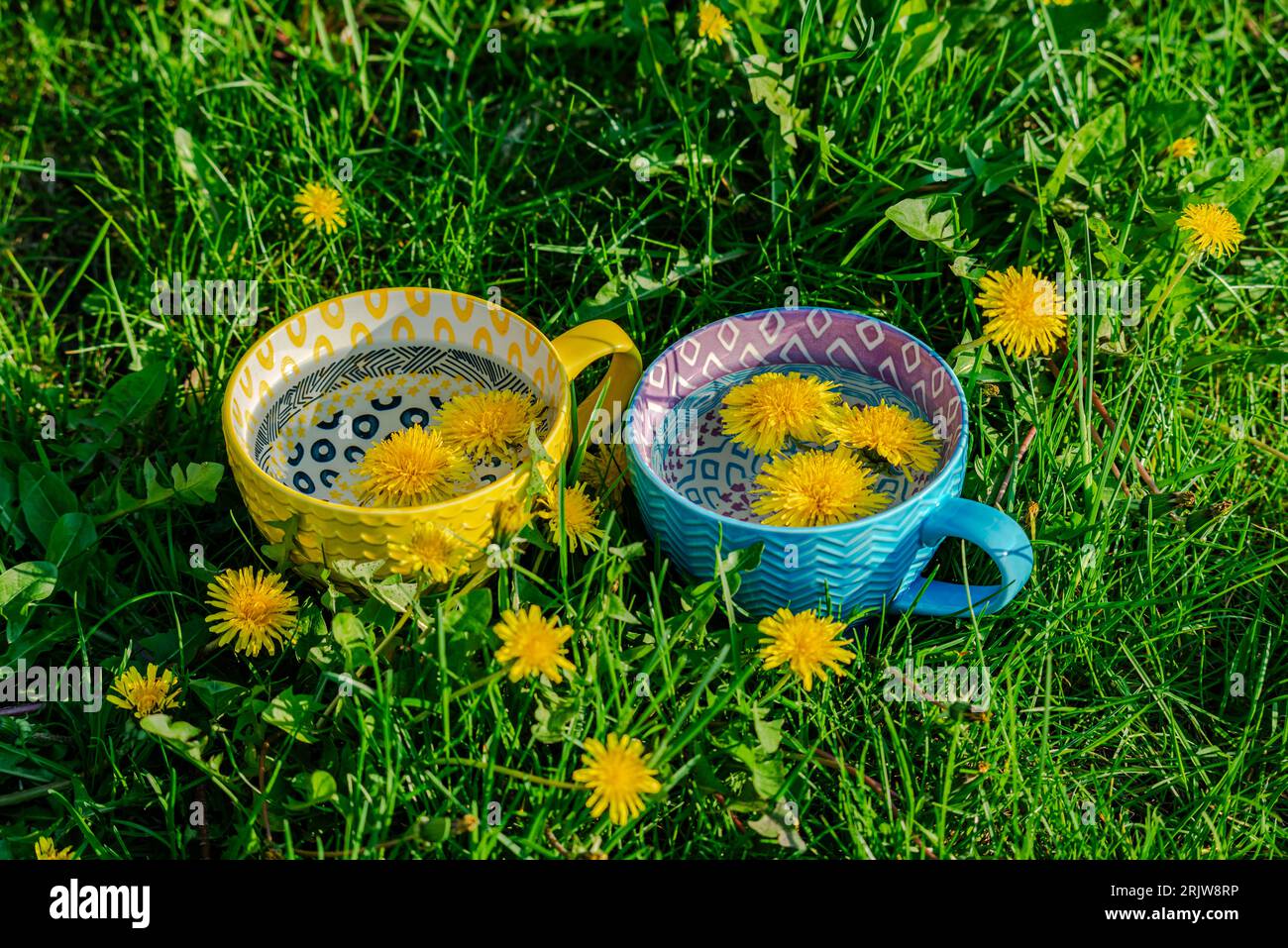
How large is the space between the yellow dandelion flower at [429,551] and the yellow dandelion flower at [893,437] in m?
0.54

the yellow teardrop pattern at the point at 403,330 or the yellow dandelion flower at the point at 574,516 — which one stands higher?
the yellow teardrop pattern at the point at 403,330

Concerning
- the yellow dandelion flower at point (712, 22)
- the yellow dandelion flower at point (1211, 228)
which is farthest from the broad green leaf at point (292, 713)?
the yellow dandelion flower at point (1211, 228)

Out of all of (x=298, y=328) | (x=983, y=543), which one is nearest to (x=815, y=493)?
(x=983, y=543)

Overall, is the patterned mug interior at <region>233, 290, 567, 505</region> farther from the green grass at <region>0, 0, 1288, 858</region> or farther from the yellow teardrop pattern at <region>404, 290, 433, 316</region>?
the green grass at <region>0, 0, 1288, 858</region>

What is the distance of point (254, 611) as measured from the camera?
63.5 inches

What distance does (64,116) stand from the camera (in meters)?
2.39

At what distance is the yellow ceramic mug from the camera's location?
5.67 ft

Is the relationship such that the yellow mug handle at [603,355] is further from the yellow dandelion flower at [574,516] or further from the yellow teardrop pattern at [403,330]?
the yellow teardrop pattern at [403,330]

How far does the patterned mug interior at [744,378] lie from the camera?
1.75 metres

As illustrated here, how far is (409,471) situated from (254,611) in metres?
0.27

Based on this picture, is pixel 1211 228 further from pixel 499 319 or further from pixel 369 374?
pixel 369 374
